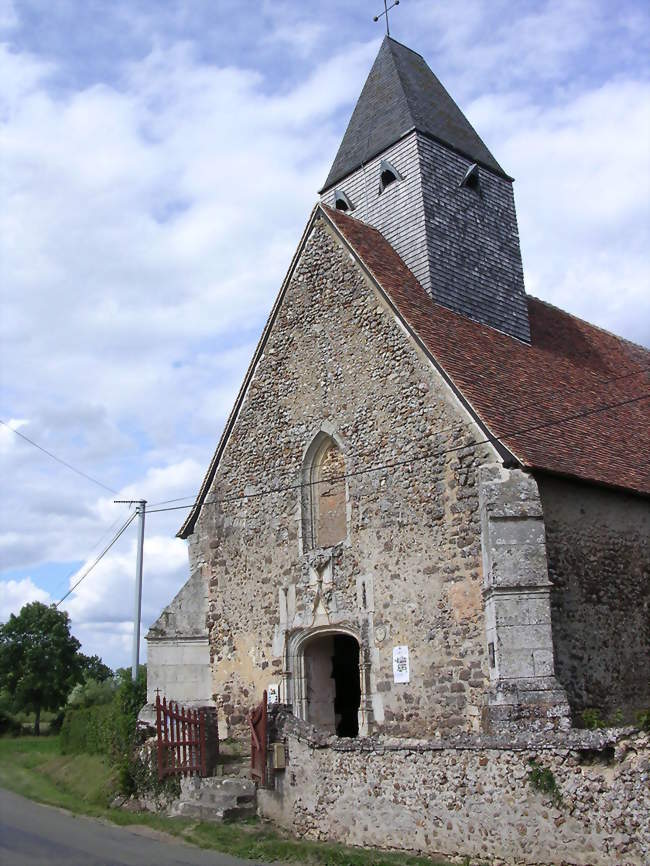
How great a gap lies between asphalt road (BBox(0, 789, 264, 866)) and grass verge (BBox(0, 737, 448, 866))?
26cm

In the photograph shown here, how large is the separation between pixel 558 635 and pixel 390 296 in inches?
235

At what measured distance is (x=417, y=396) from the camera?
1334cm

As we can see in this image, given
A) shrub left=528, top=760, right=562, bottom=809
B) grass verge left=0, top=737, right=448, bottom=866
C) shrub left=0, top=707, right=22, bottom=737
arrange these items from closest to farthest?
shrub left=528, top=760, right=562, bottom=809 → grass verge left=0, top=737, right=448, bottom=866 → shrub left=0, top=707, right=22, bottom=737

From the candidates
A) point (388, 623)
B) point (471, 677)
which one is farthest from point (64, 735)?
point (471, 677)

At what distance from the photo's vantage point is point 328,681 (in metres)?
14.9

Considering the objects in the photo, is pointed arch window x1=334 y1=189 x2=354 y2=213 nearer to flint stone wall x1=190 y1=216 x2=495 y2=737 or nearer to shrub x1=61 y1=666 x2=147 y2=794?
flint stone wall x1=190 y1=216 x2=495 y2=737

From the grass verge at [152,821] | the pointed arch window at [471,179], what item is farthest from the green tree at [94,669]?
the pointed arch window at [471,179]

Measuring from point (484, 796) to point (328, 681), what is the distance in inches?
254

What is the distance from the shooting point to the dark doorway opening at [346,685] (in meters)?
15.1

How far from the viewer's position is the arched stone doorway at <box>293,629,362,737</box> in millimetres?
14352

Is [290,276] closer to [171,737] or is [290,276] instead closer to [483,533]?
[483,533]

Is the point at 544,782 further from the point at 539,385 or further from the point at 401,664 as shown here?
the point at 539,385

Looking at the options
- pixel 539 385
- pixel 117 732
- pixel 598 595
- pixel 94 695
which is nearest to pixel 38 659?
pixel 94 695

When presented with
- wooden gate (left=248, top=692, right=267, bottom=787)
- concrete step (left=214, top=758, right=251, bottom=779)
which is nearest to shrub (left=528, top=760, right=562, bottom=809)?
wooden gate (left=248, top=692, right=267, bottom=787)
